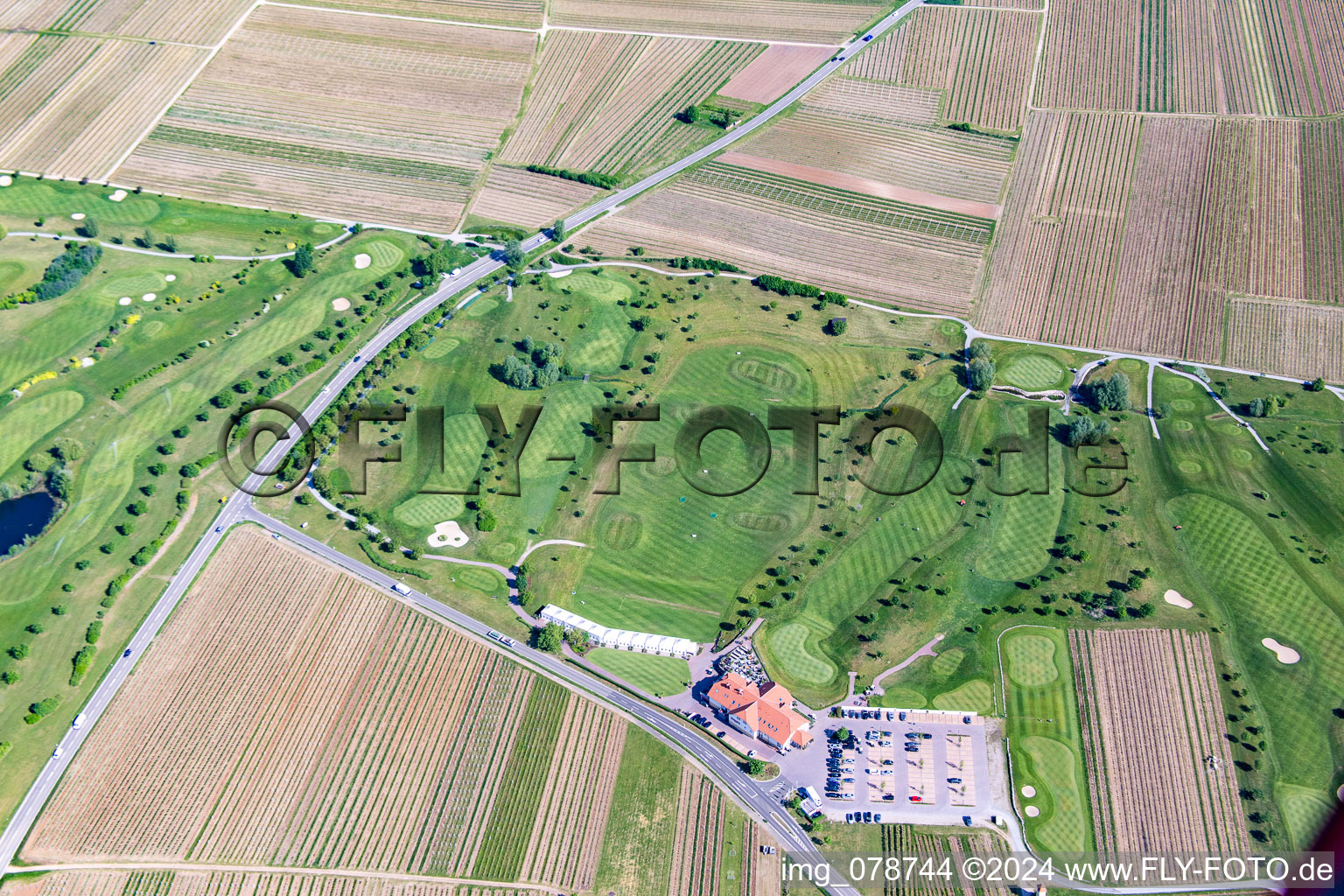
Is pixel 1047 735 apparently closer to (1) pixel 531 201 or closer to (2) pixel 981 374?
(2) pixel 981 374

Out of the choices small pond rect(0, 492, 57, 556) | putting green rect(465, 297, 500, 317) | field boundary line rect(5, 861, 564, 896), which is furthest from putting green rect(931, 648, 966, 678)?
small pond rect(0, 492, 57, 556)

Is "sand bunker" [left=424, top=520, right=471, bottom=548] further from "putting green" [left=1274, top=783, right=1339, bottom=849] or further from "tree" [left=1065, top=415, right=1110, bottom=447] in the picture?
"putting green" [left=1274, top=783, right=1339, bottom=849]

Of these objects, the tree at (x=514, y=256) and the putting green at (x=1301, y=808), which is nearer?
the putting green at (x=1301, y=808)

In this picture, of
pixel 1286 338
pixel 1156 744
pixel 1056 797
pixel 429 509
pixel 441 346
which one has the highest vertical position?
pixel 1286 338

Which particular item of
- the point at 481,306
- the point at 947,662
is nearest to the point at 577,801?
the point at 947,662

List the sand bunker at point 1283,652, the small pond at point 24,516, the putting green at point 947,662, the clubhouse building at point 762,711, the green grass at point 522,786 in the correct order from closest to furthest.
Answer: the green grass at point 522,786
the clubhouse building at point 762,711
the sand bunker at point 1283,652
the putting green at point 947,662
the small pond at point 24,516

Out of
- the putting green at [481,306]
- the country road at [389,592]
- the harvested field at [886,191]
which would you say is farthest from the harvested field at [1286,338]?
the putting green at [481,306]

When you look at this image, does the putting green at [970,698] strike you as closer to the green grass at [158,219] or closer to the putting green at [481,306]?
the putting green at [481,306]
